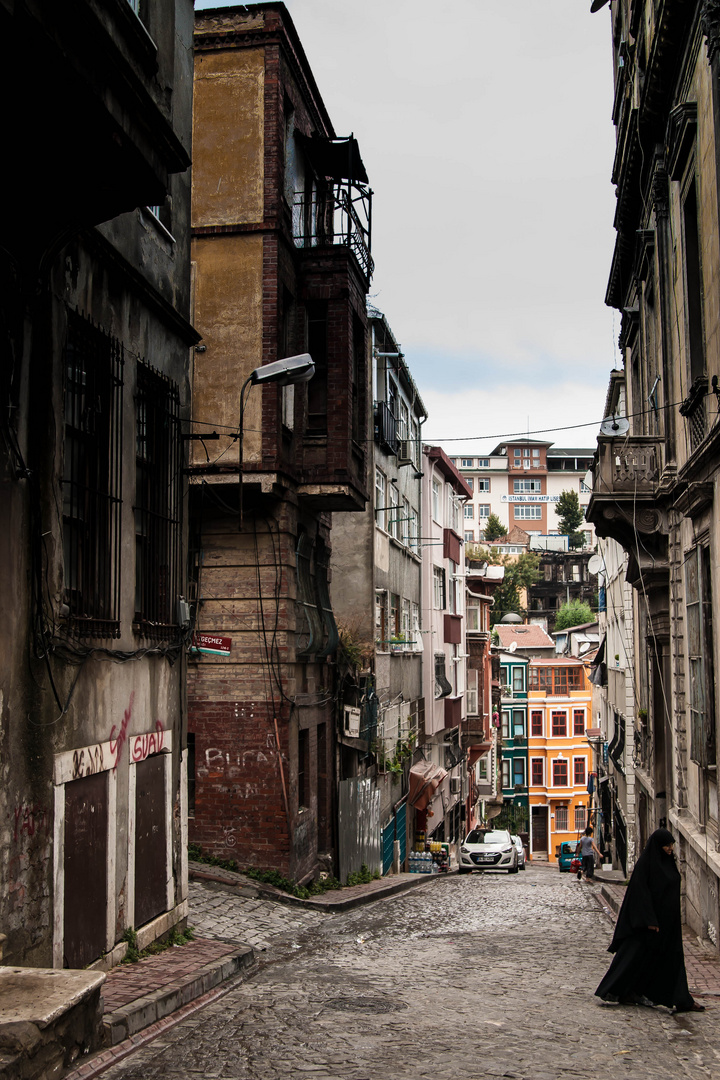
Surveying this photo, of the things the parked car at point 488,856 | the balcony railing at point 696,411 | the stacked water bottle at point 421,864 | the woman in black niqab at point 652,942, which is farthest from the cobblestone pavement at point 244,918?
the parked car at point 488,856

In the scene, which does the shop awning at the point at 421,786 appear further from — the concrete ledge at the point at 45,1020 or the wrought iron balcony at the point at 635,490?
the concrete ledge at the point at 45,1020

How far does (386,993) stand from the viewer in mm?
9789

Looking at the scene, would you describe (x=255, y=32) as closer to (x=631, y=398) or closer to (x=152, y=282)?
(x=152, y=282)

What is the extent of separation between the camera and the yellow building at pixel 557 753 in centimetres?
6606

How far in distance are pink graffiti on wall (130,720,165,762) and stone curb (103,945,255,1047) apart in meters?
2.09

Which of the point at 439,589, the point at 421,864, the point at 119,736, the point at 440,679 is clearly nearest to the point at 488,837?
the point at 421,864

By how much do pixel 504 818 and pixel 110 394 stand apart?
193 ft

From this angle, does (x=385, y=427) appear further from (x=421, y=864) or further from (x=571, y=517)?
(x=571, y=517)

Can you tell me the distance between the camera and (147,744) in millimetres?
10789

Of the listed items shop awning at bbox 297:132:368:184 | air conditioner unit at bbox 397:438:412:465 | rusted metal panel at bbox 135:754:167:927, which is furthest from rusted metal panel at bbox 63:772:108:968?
air conditioner unit at bbox 397:438:412:465

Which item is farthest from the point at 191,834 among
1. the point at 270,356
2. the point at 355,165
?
the point at 355,165

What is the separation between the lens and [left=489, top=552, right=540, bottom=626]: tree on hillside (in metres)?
96.1

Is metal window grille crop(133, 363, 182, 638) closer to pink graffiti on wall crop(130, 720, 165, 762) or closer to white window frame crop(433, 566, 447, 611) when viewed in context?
pink graffiti on wall crop(130, 720, 165, 762)

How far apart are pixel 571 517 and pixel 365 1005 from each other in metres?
112
